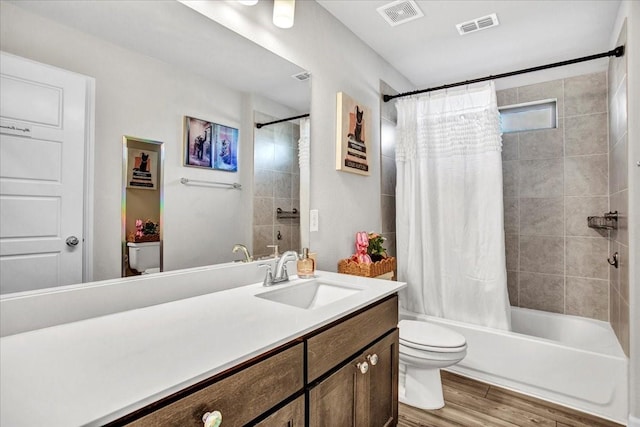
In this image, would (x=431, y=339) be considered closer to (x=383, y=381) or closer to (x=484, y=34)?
(x=383, y=381)

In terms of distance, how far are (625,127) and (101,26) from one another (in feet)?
8.26

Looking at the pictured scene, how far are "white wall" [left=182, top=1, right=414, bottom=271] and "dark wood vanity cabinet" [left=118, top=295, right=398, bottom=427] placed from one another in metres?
0.76

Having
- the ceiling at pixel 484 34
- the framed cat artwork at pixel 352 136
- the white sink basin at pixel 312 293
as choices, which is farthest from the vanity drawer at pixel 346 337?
the ceiling at pixel 484 34

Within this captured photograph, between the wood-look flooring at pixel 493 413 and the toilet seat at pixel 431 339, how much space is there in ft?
1.28

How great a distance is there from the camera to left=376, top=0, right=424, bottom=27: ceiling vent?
1.99 metres

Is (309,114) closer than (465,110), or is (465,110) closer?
(309,114)

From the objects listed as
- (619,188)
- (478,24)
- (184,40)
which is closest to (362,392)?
(184,40)

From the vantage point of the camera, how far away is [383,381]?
1.35 m

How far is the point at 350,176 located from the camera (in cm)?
225

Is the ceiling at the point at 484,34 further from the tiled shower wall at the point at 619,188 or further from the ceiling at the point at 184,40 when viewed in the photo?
the ceiling at the point at 184,40

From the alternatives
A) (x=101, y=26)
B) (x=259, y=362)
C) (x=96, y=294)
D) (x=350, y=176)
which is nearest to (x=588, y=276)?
(x=350, y=176)

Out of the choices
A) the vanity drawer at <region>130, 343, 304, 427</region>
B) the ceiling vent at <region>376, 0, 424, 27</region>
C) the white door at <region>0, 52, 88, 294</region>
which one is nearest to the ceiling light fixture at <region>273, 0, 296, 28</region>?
the ceiling vent at <region>376, 0, 424, 27</region>

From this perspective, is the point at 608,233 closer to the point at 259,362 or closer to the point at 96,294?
the point at 259,362

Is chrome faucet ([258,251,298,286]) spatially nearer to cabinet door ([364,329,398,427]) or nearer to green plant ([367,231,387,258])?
cabinet door ([364,329,398,427])
